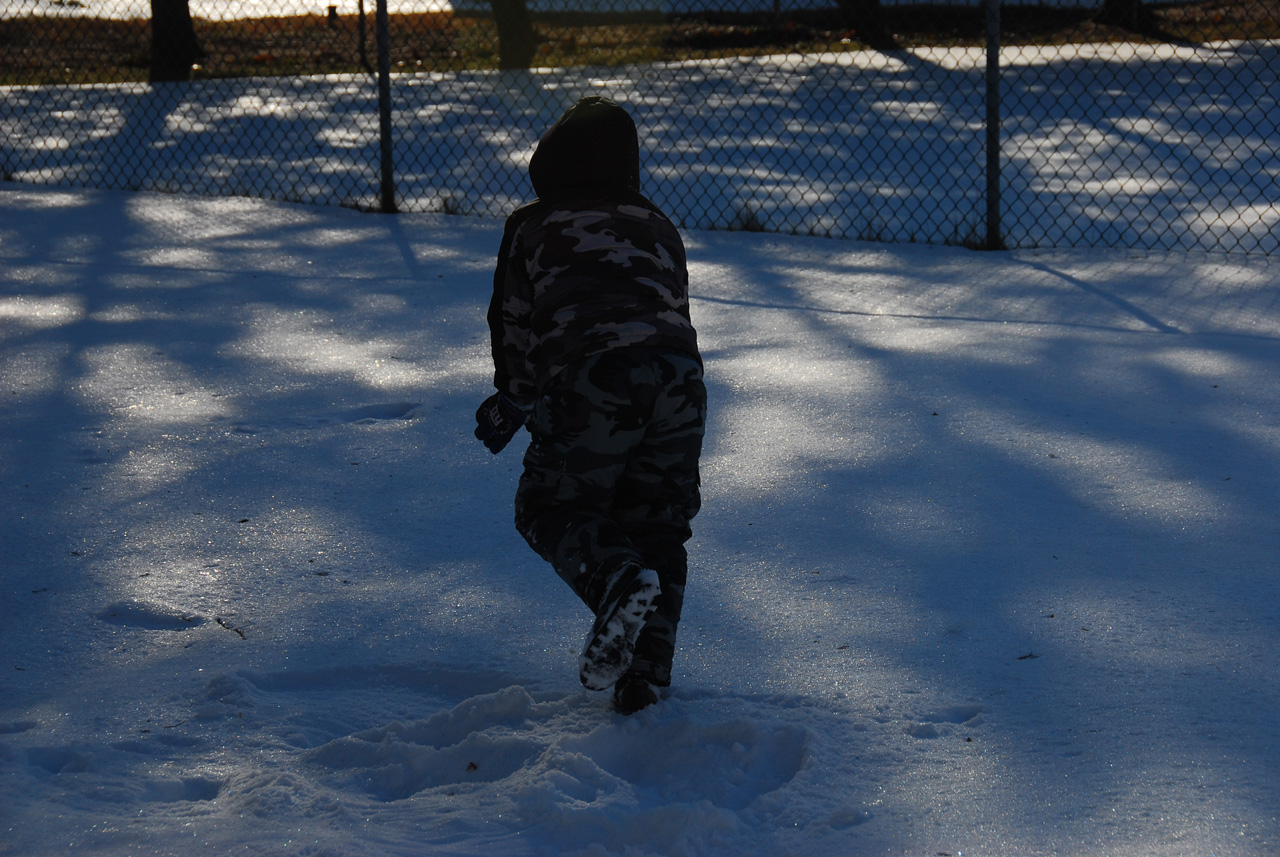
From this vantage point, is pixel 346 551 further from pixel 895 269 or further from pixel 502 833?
pixel 895 269

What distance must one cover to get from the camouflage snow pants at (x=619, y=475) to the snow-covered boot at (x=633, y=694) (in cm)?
2

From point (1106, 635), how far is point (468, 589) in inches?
52.0

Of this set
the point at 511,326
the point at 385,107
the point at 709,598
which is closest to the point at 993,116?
the point at 385,107

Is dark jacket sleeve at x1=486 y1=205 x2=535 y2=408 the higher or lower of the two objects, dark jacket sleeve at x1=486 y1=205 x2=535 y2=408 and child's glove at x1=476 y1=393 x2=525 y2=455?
the higher

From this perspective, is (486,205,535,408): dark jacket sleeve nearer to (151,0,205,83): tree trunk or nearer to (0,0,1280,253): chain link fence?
(0,0,1280,253): chain link fence

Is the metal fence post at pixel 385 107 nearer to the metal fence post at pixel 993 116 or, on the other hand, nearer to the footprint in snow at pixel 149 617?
the metal fence post at pixel 993 116

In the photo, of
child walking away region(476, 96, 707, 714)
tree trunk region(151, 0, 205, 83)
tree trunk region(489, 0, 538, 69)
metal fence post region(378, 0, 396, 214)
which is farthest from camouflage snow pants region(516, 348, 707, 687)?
tree trunk region(151, 0, 205, 83)

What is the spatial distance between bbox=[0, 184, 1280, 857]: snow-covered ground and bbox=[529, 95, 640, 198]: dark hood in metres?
0.90

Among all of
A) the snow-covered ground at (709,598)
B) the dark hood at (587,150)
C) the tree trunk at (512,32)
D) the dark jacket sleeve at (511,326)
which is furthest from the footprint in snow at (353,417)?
the tree trunk at (512,32)

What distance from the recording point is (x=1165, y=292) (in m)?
4.55

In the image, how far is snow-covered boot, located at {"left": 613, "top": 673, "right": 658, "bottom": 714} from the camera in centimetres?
201

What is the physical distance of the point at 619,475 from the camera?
6.73 feet

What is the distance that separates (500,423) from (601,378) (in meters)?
0.23

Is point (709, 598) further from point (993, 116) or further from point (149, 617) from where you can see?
point (993, 116)
